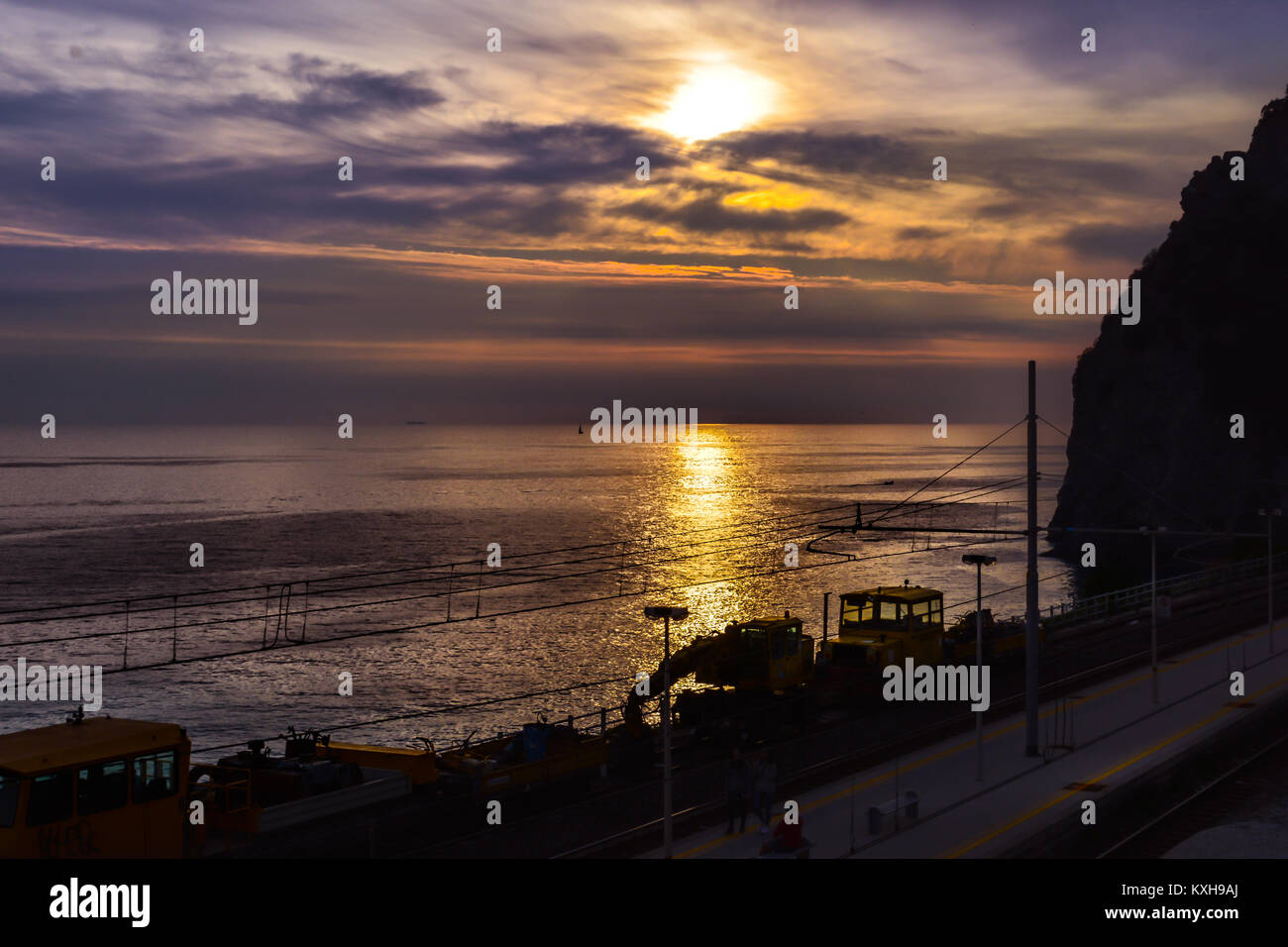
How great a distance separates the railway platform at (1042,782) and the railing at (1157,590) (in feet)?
70.0

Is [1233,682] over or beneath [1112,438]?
beneath

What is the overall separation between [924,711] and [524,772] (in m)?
15.4

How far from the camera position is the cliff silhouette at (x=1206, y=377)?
112 m

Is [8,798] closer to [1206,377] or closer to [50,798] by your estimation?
[50,798]

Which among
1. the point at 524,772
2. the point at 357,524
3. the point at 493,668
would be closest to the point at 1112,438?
the point at 493,668

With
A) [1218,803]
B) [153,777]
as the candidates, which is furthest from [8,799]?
[1218,803]

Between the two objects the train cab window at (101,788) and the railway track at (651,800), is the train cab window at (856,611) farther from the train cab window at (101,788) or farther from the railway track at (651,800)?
the train cab window at (101,788)

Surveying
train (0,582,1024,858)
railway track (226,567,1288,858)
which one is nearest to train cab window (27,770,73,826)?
train (0,582,1024,858)

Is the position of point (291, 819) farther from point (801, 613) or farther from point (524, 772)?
point (801, 613)

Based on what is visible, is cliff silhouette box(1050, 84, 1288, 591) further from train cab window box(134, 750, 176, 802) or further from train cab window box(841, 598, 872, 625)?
train cab window box(134, 750, 176, 802)

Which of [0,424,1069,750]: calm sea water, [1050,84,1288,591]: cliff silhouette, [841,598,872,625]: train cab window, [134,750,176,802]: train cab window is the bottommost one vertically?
[0,424,1069,750]: calm sea water

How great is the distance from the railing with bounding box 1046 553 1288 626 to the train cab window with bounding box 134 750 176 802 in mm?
51132

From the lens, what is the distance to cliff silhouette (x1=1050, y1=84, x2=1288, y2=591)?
366 feet
